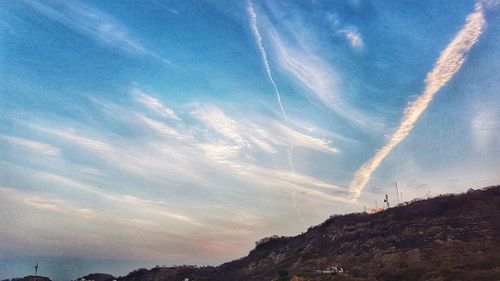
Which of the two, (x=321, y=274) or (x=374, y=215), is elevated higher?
(x=374, y=215)

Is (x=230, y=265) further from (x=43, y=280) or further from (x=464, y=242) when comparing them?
(x=43, y=280)

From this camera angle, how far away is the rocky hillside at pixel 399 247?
5416cm

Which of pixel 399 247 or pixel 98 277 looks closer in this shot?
pixel 399 247

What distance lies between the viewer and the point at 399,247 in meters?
65.0

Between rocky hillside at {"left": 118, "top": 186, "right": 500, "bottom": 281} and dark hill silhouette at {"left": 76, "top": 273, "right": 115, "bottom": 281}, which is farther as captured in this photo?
dark hill silhouette at {"left": 76, "top": 273, "right": 115, "bottom": 281}

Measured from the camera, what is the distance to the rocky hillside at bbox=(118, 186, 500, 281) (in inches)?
2132

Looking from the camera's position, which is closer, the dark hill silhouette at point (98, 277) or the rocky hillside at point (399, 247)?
the rocky hillside at point (399, 247)

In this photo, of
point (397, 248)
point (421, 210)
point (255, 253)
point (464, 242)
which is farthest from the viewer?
point (255, 253)

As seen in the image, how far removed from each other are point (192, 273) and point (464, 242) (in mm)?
71766

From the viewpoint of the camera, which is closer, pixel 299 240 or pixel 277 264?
pixel 277 264

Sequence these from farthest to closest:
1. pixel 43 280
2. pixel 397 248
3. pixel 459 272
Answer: pixel 43 280 < pixel 397 248 < pixel 459 272

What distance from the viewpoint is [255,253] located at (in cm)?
10062

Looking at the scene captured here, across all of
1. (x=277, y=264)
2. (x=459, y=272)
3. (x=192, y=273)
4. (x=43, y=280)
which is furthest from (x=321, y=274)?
(x=43, y=280)

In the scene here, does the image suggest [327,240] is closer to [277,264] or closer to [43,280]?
[277,264]
